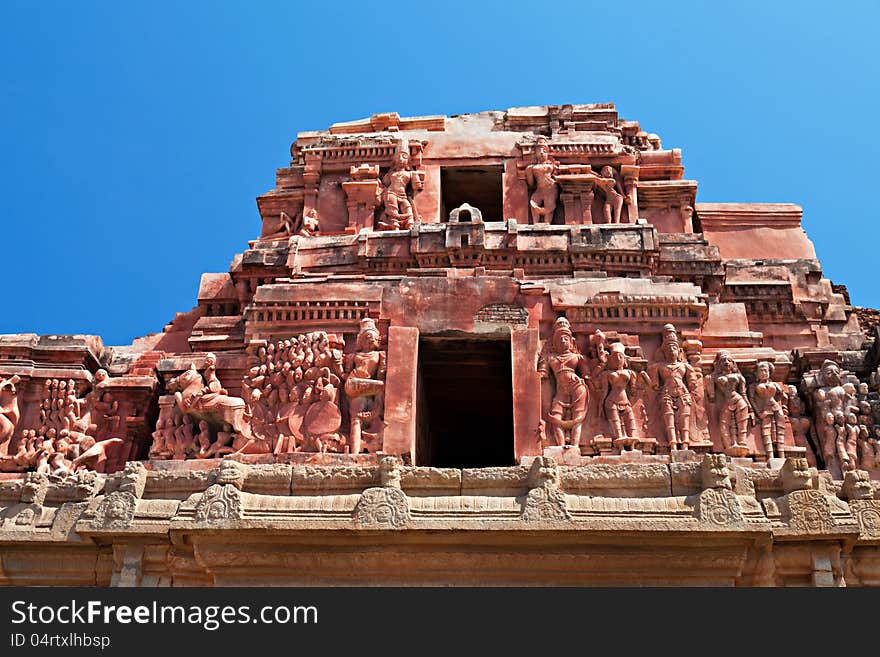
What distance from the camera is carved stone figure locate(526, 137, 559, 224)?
58.2ft

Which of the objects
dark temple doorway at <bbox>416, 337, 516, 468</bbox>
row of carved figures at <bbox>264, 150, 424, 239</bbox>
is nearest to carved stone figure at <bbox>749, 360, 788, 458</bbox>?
dark temple doorway at <bbox>416, 337, 516, 468</bbox>

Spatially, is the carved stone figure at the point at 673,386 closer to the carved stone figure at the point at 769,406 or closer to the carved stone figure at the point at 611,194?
the carved stone figure at the point at 769,406

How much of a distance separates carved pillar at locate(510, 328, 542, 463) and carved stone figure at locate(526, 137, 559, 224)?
A: 403 centimetres

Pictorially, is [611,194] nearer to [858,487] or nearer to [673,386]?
[673,386]

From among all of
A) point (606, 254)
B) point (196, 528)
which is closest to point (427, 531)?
point (196, 528)

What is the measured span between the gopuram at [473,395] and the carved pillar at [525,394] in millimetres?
38

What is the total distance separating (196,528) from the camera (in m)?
Result: 10.5

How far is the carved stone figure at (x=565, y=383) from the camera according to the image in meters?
13.3

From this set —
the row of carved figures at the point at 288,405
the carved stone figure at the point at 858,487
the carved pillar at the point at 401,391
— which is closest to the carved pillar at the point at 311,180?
the row of carved figures at the point at 288,405

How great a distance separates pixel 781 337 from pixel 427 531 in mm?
8225

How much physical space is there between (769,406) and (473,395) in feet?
15.7

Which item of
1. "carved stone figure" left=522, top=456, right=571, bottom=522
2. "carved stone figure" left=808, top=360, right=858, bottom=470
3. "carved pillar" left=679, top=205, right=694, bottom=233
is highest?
"carved pillar" left=679, top=205, right=694, bottom=233

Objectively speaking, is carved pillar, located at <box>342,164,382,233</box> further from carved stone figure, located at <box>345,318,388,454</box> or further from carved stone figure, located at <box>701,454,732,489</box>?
carved stone figure, located at <box>701,454,732,489</box>

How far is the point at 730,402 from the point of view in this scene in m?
13.7
